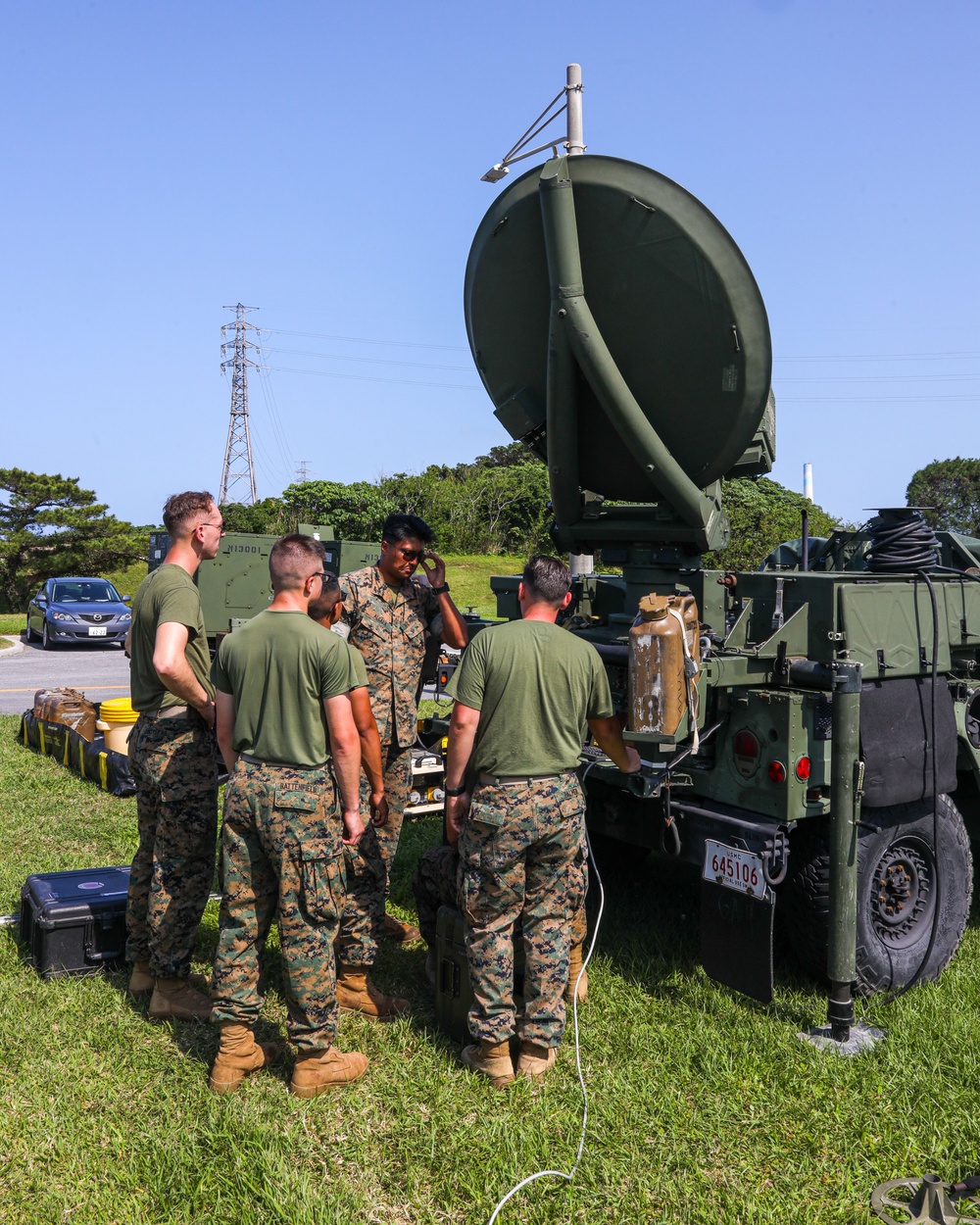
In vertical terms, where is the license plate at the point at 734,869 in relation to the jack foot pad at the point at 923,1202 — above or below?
above

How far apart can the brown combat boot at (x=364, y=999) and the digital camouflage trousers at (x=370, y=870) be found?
5 cm

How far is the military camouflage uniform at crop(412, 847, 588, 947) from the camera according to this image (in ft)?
14.9

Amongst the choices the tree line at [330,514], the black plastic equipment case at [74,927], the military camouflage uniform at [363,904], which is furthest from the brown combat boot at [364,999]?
the tree line at [330,514]

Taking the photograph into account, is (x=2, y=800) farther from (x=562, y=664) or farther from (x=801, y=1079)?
(x=801, y=1079)

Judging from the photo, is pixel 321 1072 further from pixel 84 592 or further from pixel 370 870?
pixel 84 592

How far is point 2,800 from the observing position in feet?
26.5

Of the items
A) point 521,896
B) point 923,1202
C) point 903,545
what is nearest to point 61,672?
point 521,896

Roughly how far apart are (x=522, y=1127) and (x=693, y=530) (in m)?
2.74

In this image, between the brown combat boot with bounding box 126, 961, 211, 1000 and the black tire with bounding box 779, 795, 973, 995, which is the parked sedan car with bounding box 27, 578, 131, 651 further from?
the black tire with bounding box 779, 795, 973, 995

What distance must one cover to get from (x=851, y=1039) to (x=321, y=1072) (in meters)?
2.08

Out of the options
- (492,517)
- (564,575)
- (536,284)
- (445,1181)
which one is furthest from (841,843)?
(492,517)

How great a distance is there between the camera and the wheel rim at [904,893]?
473 cm

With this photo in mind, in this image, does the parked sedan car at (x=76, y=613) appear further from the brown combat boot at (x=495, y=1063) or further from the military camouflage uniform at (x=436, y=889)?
the brown combat boot at (x=495, y=1063)

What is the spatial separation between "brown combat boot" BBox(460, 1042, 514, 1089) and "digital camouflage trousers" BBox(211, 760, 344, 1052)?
56 cm
